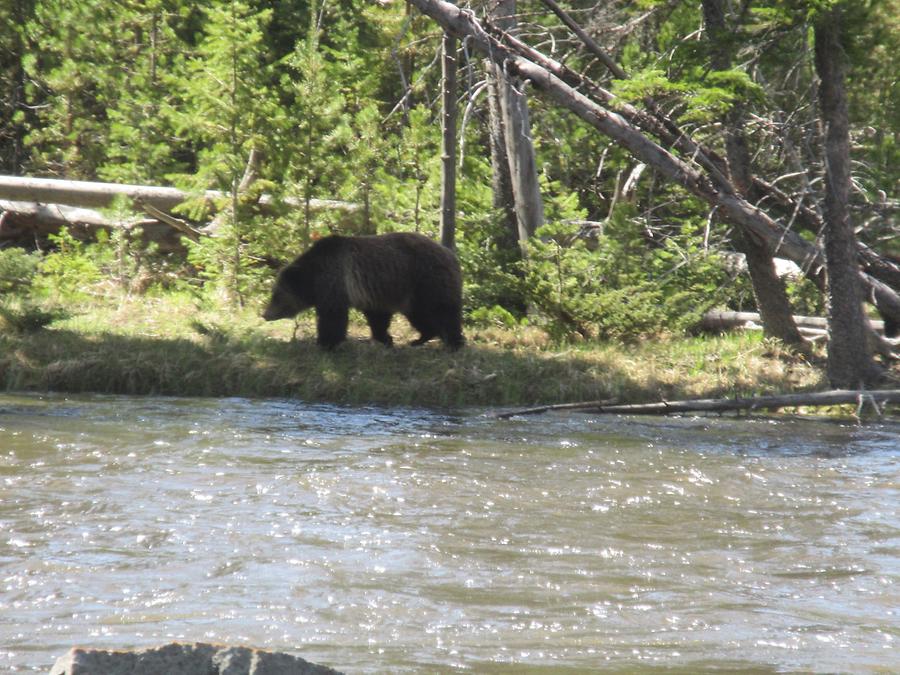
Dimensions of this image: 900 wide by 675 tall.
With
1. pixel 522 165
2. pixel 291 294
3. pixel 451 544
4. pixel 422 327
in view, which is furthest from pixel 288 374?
pixel 451 544

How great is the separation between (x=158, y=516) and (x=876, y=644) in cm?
406

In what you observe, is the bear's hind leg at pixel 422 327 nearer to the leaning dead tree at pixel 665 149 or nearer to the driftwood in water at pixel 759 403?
the driftwood in water at pixel 759 403

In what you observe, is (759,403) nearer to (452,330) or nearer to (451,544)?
(452,330)

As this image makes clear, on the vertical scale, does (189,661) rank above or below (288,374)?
below

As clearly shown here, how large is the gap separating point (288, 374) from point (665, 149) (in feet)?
16.1

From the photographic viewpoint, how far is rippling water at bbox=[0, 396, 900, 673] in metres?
4.82

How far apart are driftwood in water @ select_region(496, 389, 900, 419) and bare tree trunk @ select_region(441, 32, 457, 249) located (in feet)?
10.9

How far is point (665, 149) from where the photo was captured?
1234 cm

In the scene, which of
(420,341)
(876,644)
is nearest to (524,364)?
(420,341)

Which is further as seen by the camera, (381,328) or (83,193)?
(83,193)

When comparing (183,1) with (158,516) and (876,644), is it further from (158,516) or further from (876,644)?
(876,644)

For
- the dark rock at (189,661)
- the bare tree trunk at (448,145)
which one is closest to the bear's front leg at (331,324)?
the bare tree trunk at (448,145)

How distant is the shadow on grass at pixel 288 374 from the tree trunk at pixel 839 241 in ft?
6.81

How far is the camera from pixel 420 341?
12625 mm
